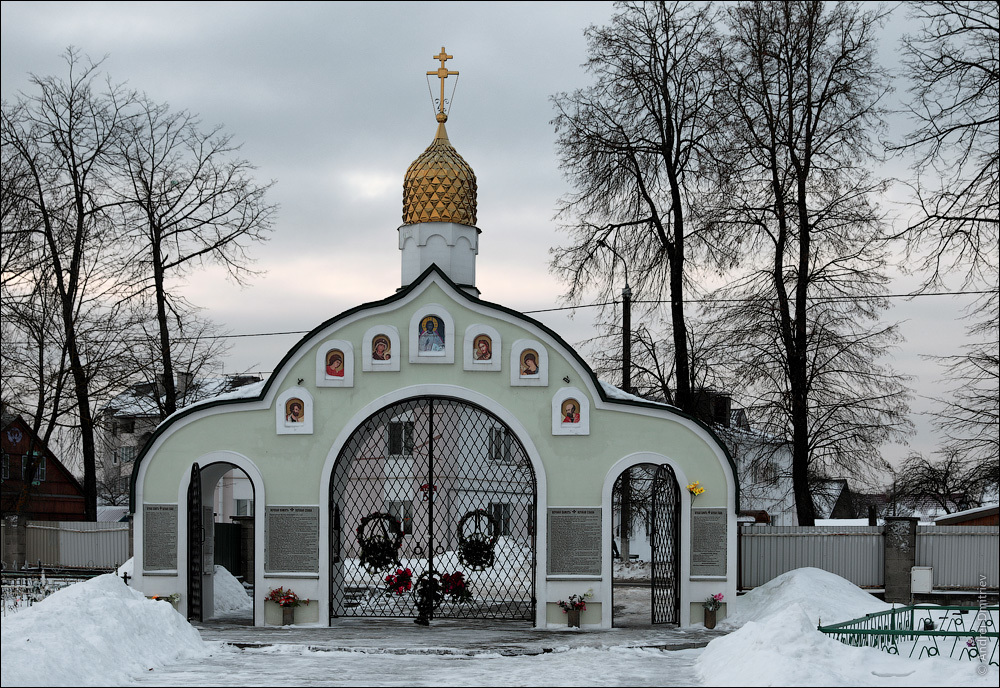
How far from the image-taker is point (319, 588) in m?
16.2

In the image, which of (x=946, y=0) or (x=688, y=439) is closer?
(x=688, y=439)

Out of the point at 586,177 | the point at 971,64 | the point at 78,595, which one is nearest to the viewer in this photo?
the point at 78,595

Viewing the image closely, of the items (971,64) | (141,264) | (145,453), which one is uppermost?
→ (971,64)

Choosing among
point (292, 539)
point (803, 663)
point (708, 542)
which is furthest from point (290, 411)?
point (803, 663)

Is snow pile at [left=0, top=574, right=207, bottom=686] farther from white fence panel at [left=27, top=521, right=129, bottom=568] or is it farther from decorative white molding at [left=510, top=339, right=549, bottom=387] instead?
white fence panel at [left=27, top=521, right=129, bottom=568]

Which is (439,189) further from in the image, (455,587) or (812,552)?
(812,552)

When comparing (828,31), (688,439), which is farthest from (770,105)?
(688,439)

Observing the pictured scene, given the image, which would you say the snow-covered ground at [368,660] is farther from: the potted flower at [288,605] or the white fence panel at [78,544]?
the white fence panel at [78,544]

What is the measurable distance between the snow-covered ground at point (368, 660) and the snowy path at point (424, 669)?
1 cm

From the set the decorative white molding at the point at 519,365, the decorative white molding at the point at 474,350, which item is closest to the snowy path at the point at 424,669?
the decorative white molding at the point at 519,365

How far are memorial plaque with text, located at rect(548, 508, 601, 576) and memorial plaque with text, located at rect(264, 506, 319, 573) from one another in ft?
10.8

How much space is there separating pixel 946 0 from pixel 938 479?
926 cm

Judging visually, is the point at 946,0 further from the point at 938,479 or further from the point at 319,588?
the point at 319,588

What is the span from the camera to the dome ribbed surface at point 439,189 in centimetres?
1847
